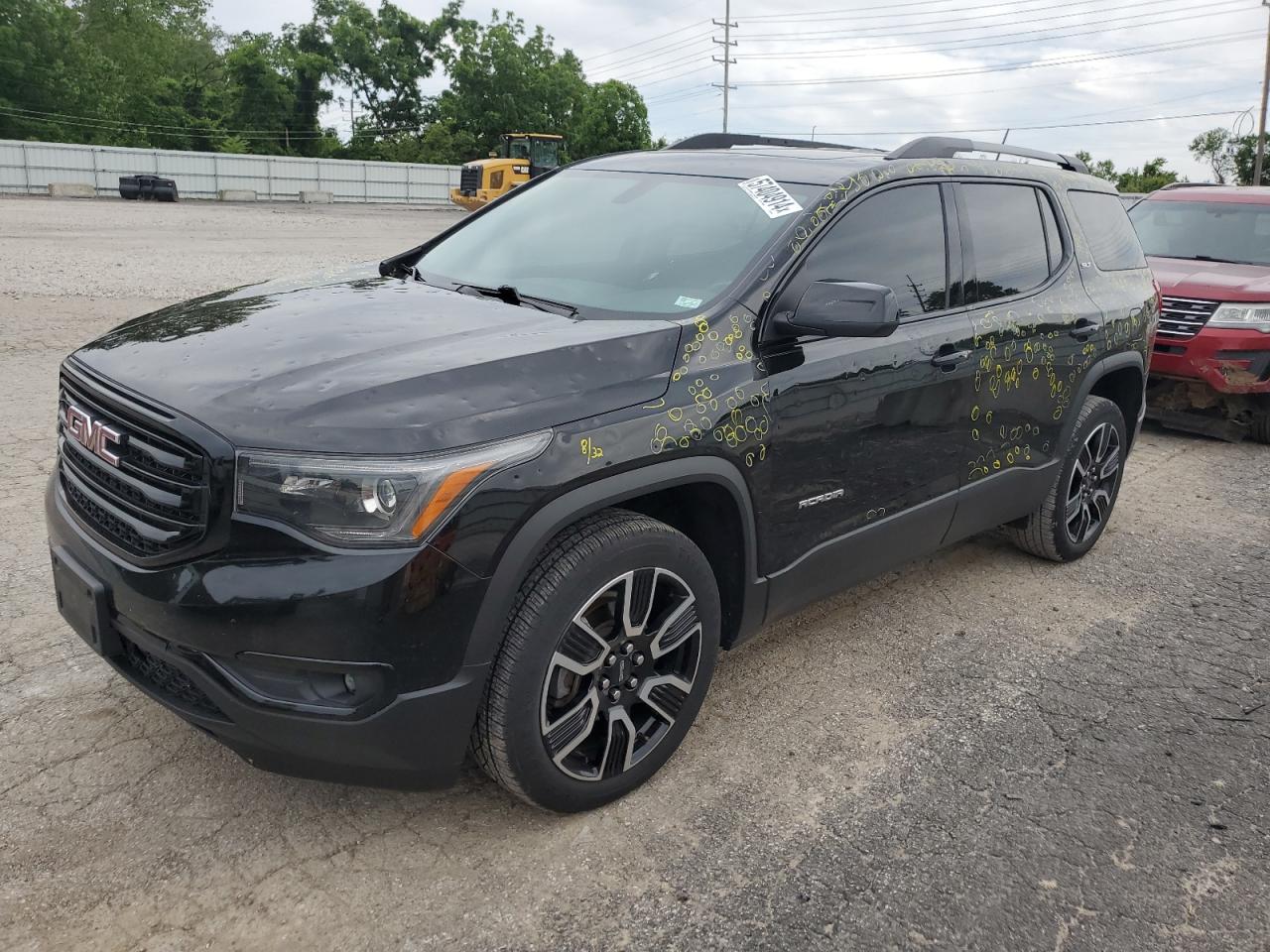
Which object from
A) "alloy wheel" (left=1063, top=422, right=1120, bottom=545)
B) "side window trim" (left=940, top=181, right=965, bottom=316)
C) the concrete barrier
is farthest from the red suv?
the concrete barrier

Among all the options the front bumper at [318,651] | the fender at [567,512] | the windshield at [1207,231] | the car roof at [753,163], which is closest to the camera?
the front bumper at [318,651]

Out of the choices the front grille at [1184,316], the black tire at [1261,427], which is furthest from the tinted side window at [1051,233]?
the black tire at [1261,427]

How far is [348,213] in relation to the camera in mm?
39781

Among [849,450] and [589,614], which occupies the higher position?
[849,450]

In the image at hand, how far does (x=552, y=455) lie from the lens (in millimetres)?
2602

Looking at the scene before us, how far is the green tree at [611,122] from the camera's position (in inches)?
2643

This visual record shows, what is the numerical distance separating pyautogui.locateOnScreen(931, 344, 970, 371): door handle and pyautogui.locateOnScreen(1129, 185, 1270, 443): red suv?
186 inches

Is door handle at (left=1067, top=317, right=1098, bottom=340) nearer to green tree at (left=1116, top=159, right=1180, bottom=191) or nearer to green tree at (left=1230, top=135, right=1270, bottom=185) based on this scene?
green tree at (left=1116, top=159, right=1180, bottom=191)

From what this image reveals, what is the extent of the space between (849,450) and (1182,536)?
3193mm

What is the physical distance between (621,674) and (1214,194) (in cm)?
847

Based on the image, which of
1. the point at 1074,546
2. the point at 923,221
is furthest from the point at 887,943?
the point at 1074,546

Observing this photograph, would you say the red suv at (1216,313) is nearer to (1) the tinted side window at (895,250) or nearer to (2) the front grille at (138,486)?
(1) the tinted side window at (895,250)

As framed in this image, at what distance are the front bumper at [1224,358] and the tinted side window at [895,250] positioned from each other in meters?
4.68

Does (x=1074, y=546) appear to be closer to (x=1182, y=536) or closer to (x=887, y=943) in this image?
(x=1182, y=536)
